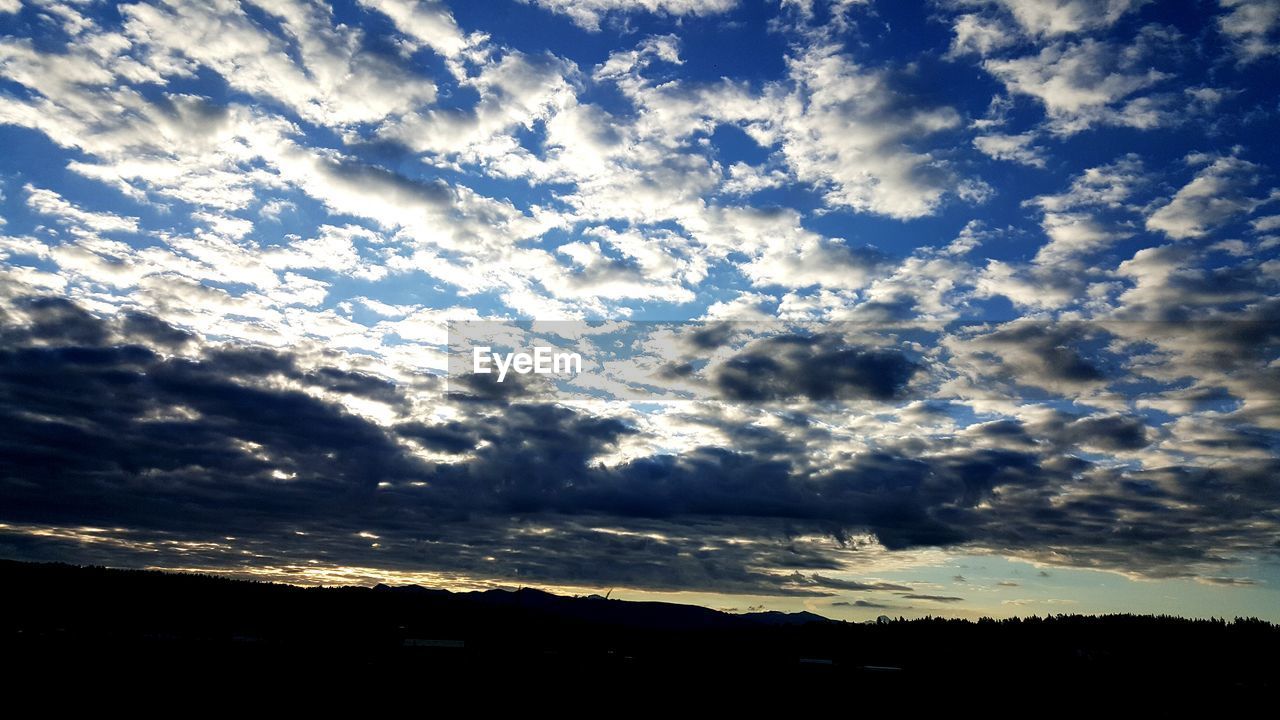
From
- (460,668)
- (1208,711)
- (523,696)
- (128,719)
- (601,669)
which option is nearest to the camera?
(128,719)

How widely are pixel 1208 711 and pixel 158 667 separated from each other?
13686 cm

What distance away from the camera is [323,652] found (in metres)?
160

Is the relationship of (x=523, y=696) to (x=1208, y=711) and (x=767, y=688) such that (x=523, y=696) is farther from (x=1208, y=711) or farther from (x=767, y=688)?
(x=1208, y=711)

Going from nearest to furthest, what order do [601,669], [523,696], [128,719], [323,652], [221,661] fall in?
[128,719]
[523,696]
[221,661]
[601,669]
[323,652]

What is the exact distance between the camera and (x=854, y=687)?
13338 centimetres

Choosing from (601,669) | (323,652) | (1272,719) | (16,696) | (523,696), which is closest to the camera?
(16,696)

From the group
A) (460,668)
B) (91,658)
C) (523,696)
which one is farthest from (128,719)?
(460,668)

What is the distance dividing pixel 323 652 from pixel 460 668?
141ft

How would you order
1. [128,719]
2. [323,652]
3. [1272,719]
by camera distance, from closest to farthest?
[128,719]
[1272,719]
[323,652]

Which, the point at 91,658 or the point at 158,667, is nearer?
the point at 158,667

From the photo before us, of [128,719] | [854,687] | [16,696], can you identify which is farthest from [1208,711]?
[16,696]

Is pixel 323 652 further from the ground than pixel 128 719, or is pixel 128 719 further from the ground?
pixel 128 719

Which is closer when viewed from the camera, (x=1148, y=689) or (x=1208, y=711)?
(x=1208, y=711)

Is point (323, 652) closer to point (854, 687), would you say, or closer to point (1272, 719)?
point (854, 687)
